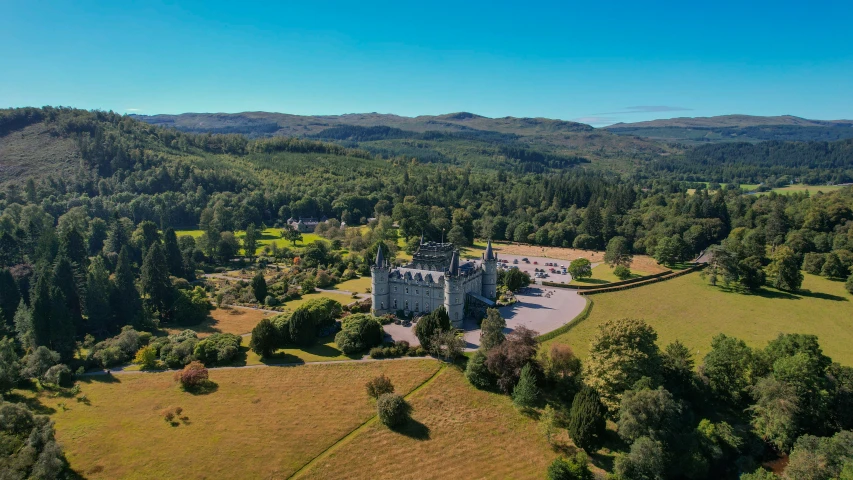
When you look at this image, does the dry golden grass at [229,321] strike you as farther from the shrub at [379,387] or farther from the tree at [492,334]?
the tree at [492,334]

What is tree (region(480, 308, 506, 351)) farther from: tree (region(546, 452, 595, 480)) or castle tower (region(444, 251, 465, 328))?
tree (region(546, 452, 595, 480))

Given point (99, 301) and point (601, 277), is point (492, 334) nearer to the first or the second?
point (601, 277)

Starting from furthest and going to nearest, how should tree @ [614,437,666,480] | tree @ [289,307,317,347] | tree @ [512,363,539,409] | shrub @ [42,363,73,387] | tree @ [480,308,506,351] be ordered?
tree @ [289,307,317,347]
tree @ [480,308,506,351]
shrub @ [42,363,73,387]
tree @ [512,363,539,409]
tree @ [614,437,666,480]

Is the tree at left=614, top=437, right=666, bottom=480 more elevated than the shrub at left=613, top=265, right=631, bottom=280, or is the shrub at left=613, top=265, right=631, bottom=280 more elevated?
the shrub at left=613, top=265, right=631, bottom=280

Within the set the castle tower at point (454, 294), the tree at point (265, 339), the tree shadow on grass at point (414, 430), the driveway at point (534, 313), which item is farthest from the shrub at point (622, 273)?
the tree at point (265, 339)

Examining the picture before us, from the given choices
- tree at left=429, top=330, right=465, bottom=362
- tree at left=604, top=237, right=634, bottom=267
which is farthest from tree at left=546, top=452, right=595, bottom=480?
tree at left=604, top=237, right=634, bottom=267

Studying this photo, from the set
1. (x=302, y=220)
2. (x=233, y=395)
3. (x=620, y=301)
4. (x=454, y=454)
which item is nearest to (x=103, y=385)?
(x=233, y=395)
